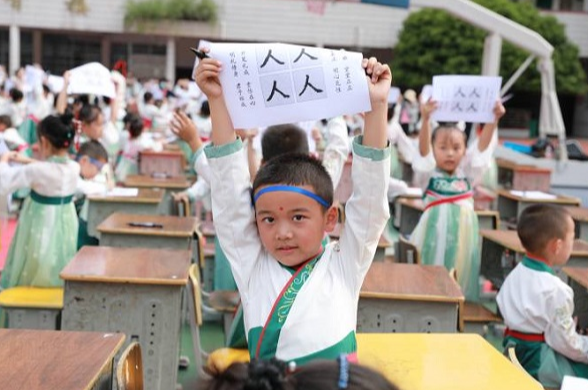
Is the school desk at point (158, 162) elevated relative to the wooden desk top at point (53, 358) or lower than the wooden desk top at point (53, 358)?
lower

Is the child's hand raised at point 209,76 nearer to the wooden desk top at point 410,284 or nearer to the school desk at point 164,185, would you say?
the wooden desk top at point 410,284

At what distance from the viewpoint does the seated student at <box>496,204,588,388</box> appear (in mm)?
2912

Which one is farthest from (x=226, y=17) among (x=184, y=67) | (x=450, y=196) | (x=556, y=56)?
(x=450, y=196)

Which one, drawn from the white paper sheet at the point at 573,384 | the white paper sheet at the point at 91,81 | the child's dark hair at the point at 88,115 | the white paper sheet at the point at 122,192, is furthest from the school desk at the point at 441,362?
the white paper sheet at the point at 91,81

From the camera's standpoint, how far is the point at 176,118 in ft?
9.21

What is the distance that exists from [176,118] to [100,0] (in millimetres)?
22857

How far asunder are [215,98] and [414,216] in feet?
14.8

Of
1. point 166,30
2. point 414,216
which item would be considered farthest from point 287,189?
point 166,30

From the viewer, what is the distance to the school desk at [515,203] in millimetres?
6395

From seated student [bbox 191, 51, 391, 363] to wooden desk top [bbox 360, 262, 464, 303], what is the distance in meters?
1.12

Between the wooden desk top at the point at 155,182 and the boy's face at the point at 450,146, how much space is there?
2740 mm

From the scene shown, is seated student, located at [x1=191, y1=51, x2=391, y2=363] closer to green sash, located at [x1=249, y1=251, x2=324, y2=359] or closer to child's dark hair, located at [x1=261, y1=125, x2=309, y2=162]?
green sash, located at [x1=249, y1=251, x2=324, y2=359]

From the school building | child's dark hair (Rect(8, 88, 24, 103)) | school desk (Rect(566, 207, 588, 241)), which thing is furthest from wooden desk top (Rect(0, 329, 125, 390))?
the school building

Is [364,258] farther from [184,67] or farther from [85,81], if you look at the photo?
[184,67]
